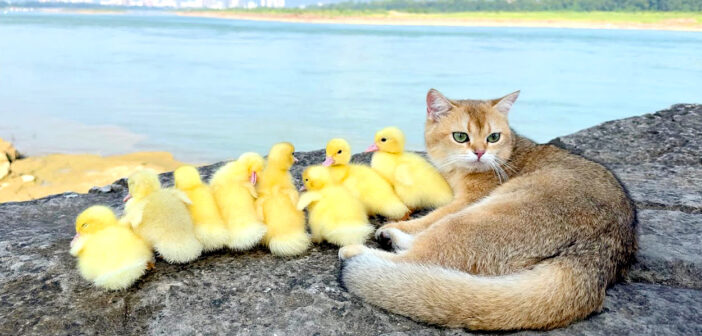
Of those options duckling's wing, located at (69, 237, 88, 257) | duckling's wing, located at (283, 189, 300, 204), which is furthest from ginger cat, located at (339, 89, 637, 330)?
duckling's wing, located at (69, 237, 88, 257)

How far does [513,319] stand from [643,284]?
103 centimetres

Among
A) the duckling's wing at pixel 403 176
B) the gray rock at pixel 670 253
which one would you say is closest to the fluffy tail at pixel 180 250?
the duckling's wing at pixel 403 176

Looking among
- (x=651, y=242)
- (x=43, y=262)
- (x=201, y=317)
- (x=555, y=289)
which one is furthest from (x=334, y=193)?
(x=651, y=242)

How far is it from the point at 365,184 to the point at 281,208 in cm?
65

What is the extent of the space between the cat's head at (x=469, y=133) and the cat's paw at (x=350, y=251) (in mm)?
1096

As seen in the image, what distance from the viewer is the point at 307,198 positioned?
3.17 metres

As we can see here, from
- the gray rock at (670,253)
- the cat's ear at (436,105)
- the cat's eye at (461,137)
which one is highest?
the cat's ear at (436,105)

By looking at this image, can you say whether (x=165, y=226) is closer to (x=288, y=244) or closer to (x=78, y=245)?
(x=78, y=245)

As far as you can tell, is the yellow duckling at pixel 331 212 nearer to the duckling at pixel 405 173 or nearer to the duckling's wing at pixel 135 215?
the duckling at pixel 405 173

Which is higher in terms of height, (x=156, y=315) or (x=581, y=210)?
(x=581, y=210)

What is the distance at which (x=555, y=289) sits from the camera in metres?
2.54

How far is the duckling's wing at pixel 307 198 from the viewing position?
3.14 metres

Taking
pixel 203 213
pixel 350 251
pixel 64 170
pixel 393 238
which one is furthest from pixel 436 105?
pixel 64 170

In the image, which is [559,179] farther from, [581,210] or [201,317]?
[201,317]
